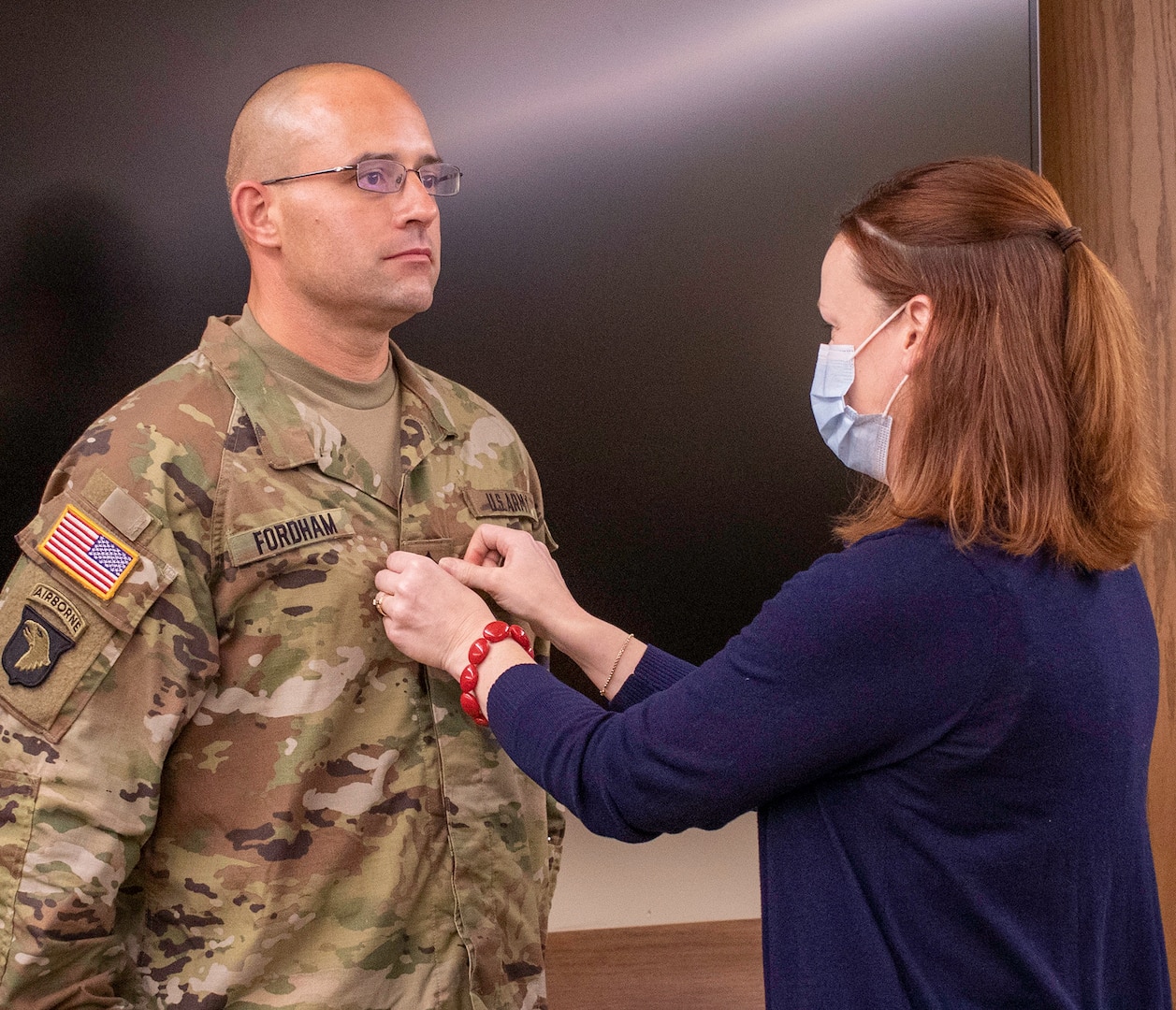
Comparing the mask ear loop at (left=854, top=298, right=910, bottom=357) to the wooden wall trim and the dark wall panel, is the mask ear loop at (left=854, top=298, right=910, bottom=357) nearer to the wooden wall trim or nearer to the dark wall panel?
the dark wall panel

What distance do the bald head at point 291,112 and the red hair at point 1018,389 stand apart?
727mm

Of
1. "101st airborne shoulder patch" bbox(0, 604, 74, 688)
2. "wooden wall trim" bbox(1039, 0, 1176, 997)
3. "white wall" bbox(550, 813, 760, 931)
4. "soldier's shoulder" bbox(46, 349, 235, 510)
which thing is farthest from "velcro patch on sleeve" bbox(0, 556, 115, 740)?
"wooden wall trim" bbox(1039, 0, 1176, 997)

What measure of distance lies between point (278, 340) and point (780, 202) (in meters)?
1.06

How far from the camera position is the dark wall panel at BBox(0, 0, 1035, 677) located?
1.80m

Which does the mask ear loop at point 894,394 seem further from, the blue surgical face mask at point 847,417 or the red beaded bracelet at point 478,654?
the red beaded bracelet at point 478,654

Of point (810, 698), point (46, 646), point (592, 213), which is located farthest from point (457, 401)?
point (810, 698)

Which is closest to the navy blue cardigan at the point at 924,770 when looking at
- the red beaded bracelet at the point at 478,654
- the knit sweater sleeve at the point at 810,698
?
the knit sweater sleeve at the point at 810,698

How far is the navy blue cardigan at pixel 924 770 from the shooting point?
3.31ft

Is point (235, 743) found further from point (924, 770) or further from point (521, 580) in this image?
point (924, 770)

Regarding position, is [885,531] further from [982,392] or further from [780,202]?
[780,202]

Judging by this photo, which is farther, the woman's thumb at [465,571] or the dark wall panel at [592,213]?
the dark wall panel at [592,213]

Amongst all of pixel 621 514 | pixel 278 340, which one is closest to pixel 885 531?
pixel 278 340

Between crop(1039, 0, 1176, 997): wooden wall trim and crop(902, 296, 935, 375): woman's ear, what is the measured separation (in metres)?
1.10

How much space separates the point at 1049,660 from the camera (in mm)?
1009
